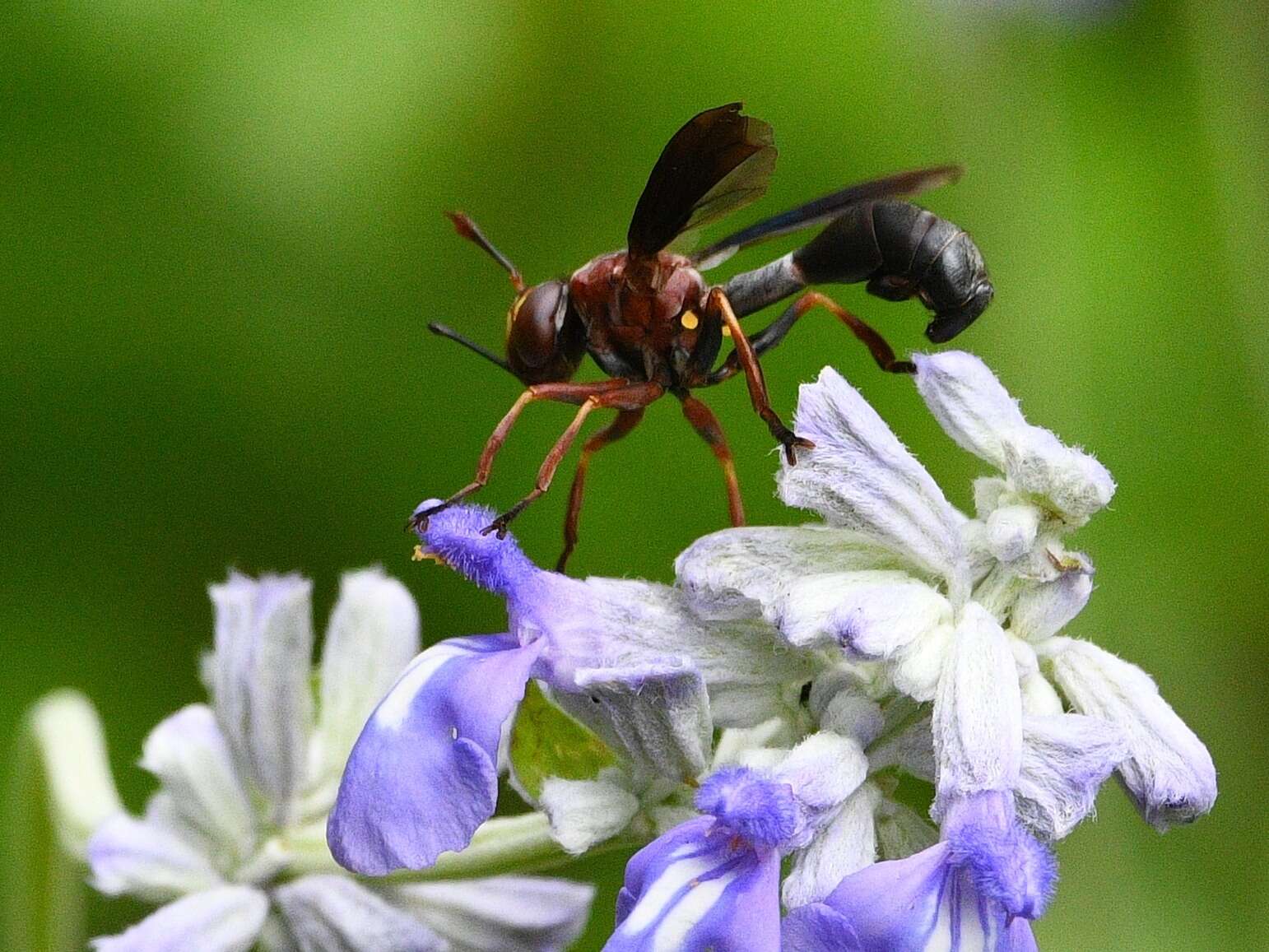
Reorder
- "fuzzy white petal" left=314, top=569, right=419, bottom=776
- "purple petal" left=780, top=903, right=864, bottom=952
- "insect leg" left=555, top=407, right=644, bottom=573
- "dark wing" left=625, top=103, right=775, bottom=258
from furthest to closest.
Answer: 1. "fuzzy white petal" left=314, top=569, right=419, bottom=776
2. "insect leg" left=555, top=407, right=644, bottom=573
3. "dark wing" left=625, top=103, right=775, bottom=258
4. "purple petal" left=780, top=903, right=864, bottom=952

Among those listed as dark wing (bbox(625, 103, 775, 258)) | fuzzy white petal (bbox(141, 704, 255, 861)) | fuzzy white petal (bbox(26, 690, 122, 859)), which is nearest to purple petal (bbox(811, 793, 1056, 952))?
dark wing (bbox(625, 103, 775, 258))

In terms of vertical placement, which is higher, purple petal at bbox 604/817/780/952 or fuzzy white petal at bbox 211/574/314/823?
fuzzy white petal at bbox 211/574/314/823

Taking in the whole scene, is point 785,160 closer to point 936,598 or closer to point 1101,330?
point 1101,330

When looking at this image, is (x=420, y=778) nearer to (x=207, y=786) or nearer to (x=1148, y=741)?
(x=1148, y=741)

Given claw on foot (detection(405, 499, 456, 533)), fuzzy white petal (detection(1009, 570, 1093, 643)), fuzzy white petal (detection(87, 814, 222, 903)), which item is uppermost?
claw on foot (detection(405, 499, 456, 533))

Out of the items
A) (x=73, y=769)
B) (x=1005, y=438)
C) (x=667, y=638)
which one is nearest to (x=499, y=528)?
(x=667, y=638)

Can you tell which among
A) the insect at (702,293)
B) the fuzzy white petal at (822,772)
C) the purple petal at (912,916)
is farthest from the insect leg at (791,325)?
the purple petal at (912,916)

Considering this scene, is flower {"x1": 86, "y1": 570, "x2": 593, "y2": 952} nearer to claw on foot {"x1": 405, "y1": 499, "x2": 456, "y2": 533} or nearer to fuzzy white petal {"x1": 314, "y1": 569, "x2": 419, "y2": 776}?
fuzzy white petal {"x1": 314, "y1": 569, "x2": 419, "y2": 776}
